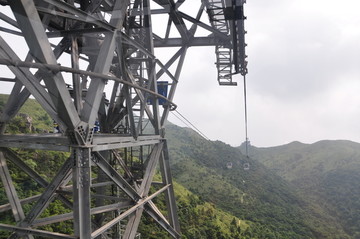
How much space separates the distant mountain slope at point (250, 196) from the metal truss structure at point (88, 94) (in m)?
42.6

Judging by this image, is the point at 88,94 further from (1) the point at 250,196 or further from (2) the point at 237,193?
(1) the point at 250,196

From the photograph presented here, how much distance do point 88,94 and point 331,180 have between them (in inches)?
6468

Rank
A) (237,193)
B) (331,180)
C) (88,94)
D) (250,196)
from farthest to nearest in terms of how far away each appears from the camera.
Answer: (331,180)
(250,196)
(237,193)
(88,94)

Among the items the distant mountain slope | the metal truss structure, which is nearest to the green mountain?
the distant mountain slope

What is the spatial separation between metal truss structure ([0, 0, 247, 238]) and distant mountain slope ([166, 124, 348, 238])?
140 ft

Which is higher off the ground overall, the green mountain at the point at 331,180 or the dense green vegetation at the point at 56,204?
the dense green vegetation at the point at 56,204

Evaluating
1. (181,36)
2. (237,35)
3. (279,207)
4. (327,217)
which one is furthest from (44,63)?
(327,217)

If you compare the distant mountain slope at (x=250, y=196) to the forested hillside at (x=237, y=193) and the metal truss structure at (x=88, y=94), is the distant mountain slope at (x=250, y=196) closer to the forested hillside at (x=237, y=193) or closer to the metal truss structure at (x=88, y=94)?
the forested hillside at (x=237, y=193)

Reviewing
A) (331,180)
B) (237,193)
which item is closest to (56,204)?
(237,193)

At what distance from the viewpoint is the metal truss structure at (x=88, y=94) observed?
3352 mm

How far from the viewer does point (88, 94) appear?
3846 millimetres

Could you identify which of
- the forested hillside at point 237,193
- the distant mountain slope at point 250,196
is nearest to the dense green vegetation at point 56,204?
the forested hillside at point 237,193

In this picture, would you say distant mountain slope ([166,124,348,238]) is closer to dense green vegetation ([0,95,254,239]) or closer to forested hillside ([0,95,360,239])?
forested hillside ([0,95,360,239])

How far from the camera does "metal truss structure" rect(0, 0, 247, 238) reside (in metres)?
3.35
